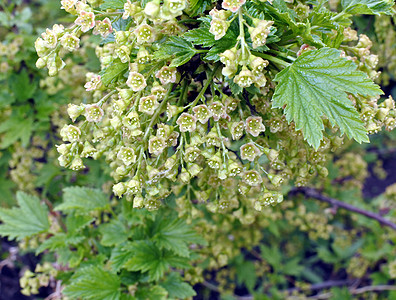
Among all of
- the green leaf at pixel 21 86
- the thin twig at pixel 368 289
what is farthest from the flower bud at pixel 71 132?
the thin twig at pixel 368 289

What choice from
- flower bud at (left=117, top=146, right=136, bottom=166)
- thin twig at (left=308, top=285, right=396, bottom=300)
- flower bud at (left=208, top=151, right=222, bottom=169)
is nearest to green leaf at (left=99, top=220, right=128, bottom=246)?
flower bud at (left=117, top=146, right=136, bottom=166)

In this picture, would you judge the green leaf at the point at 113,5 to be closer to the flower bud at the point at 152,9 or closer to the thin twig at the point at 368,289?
the flower bud at the point at 152,9

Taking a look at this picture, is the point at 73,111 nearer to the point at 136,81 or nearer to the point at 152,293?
the point at 136,81

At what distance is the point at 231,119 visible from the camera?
4.32 feet

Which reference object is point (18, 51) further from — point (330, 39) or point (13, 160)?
point (330, 39)

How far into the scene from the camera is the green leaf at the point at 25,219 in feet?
6.65

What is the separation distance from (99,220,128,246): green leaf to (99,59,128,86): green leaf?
2.99 feet

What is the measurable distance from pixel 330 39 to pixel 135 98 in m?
0.71

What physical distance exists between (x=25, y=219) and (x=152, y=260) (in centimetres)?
85

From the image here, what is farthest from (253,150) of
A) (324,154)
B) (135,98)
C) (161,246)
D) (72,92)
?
(72,92)

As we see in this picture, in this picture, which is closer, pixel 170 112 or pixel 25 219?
pixel 170 112

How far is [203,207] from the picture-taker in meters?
2.67

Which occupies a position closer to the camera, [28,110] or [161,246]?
[161,246]

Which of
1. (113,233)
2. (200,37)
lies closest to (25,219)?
(113,233)
